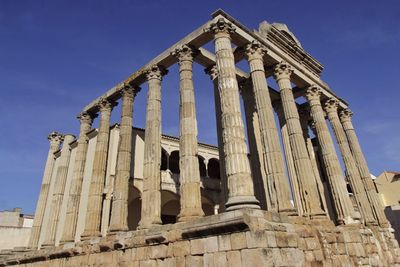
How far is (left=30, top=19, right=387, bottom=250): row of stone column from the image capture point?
12109 millimetres

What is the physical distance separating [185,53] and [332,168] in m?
9.99

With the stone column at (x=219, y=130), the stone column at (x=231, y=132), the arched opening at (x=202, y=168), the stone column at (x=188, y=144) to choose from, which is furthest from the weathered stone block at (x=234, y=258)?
the arched opening at (x=202, y=168)

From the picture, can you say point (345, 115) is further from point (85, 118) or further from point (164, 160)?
point (85, 118)

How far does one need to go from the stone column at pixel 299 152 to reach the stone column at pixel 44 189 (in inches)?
711

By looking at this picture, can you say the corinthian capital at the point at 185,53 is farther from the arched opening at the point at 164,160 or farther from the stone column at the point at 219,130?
the arched opening at the point at 164,160

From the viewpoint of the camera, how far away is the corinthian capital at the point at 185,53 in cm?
1554

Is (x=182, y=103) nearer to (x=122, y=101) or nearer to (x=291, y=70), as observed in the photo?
(x=122, y=101)

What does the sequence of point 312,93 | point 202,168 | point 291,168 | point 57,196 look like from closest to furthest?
point 291,168
point 312,93
point 57,196
point 202,168

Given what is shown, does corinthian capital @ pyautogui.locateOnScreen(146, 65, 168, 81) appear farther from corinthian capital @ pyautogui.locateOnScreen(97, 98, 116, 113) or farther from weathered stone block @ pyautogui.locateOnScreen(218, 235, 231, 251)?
weathered stone block @ pyautogui.locateOnScreen(218, 235, 231, 251)

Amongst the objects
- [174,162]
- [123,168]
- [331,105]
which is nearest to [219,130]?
[123,168]

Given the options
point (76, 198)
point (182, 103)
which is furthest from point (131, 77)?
point (76, 198)

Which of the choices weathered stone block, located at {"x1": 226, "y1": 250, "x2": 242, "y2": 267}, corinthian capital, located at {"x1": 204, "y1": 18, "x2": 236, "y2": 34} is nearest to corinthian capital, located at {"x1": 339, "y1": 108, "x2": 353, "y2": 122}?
corinthian capital, located at {"x1": 204, "y1": 18, "x2": 236, "y2": 34}

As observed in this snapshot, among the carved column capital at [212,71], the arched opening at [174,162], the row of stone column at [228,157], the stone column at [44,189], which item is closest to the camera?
the row of stone column at [228,157]

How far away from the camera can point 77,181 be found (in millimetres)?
19031
